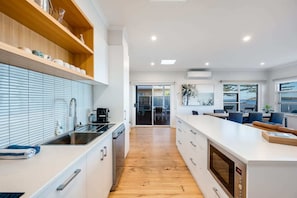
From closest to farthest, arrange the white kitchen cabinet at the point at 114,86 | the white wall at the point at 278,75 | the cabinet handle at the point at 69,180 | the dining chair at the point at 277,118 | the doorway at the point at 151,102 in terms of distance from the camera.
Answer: the cabinet handle at the point at 69,180 < the white kitchen cabinet at the point at 114,86 < the dining chair at the point at 277,118 < the white wall at the point at 278,75 < the doorway at the point at 151,102

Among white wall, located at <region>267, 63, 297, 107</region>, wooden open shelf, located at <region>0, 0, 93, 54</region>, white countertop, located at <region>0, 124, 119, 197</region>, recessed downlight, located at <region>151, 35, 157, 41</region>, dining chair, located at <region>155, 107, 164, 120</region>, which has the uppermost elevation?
recessed downlight, located at <region>151, 35, 157, 41</region>

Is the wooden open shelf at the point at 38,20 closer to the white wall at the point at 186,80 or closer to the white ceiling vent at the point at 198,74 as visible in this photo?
the white wall at the point at 186,80

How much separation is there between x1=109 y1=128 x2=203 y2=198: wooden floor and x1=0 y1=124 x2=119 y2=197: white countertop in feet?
4.45

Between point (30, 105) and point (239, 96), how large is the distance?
28.5ft

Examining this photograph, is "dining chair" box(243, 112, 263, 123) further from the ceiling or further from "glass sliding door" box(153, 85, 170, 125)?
"glass sliding door" box(153, 85, 170, 125)

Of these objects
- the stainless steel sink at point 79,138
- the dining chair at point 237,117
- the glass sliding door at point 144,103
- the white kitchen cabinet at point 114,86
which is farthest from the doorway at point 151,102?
the stainless steel sink at point 79,138

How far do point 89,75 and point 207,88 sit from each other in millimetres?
6900

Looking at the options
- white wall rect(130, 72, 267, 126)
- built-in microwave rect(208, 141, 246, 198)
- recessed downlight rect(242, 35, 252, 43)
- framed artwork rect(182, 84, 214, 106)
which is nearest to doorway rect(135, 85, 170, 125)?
white wall rect(130, 72, 267, 126)

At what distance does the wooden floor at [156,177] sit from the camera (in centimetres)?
239

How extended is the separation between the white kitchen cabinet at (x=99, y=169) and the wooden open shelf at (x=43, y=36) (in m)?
0.81

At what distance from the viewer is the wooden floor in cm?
239

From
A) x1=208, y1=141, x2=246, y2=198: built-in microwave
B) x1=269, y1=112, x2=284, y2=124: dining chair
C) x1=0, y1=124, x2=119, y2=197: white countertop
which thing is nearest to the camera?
x1=0, y1=124, x2=119, y2=197: white countertop

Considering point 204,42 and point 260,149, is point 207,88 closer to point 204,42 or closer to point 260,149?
point 204,42

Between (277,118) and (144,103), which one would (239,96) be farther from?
(144,103)
